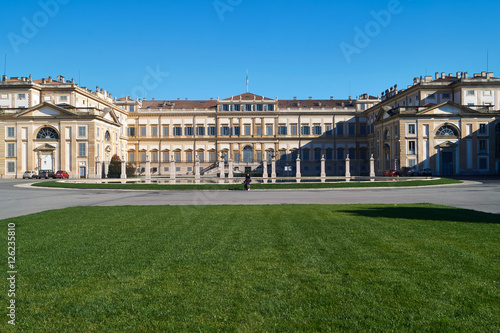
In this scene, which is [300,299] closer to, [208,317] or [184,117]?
[208,317]

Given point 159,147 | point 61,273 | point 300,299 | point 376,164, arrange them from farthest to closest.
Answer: point 159,147 → point 376,164 → point 61,273 → point 300,299

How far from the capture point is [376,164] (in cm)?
6919

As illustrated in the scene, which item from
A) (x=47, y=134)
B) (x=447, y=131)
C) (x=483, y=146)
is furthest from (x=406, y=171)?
(x=47, y=134)

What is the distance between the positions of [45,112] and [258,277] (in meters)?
59.0

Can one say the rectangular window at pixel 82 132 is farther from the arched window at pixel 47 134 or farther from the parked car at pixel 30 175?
the parked car at pixel 30 175

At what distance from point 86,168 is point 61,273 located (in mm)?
54058

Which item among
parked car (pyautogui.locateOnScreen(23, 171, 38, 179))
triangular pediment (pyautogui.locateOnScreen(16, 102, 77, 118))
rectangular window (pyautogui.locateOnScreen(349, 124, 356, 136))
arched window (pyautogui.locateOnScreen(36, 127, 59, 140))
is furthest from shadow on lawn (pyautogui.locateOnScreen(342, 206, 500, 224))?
rectangular window (pyautogui.locateOnScreen(349, 124, 356, 136))

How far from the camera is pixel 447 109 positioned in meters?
54.6

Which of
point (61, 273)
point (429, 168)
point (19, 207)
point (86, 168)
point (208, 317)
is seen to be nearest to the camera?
point (208, 317)

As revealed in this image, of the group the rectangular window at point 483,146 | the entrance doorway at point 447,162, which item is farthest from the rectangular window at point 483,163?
the entrance doorway at point 447,162

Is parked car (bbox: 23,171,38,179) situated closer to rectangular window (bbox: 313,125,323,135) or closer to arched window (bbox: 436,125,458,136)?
Answer: rectangular window (bbox: 313,125,323,135)

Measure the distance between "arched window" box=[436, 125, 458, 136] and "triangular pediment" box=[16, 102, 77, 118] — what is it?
51.4 meters

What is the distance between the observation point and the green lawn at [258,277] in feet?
14.5

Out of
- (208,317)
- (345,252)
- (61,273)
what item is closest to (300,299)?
(208,317)
